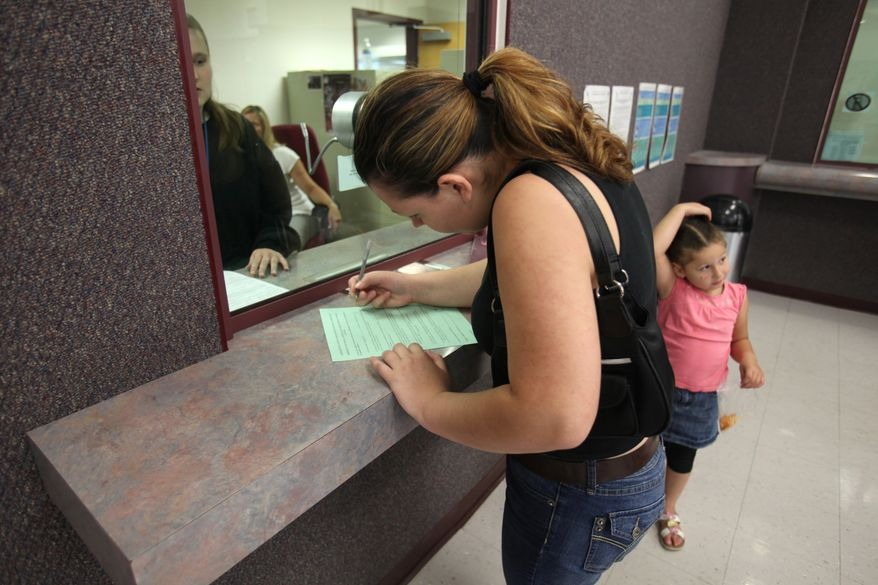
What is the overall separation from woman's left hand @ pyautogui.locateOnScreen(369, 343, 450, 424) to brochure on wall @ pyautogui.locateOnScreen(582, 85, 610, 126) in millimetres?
1000

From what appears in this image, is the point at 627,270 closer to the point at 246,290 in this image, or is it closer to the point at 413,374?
the point at 413,374

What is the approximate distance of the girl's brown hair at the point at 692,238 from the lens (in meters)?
1.10

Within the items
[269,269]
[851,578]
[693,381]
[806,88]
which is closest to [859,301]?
[806,88]

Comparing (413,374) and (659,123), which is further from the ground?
(659,123)

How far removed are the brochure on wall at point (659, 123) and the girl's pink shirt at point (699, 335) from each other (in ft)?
3.13

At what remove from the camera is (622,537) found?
0.64 metres

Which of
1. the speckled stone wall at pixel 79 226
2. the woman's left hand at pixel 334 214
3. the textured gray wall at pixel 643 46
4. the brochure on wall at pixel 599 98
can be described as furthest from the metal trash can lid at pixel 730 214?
the speckled stone wall at pixel 79 226

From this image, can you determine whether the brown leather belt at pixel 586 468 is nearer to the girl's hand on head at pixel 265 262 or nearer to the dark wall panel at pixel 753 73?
the girl's hand on head at pixel 265 262

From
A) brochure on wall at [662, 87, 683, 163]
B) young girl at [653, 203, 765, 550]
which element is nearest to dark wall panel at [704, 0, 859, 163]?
brochure on wall at [662, 87, 683, 163]

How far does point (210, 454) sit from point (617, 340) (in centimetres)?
40

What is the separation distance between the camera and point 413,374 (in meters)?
0.61

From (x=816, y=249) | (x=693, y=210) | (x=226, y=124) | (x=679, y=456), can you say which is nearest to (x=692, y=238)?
(x=693, y=210)

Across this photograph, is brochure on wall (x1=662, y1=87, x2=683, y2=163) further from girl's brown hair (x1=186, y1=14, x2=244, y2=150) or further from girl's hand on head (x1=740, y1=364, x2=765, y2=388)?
girl's brown hair (x1=186, y1=14, x2=244, y2=150)

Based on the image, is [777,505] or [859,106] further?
[859,106]
